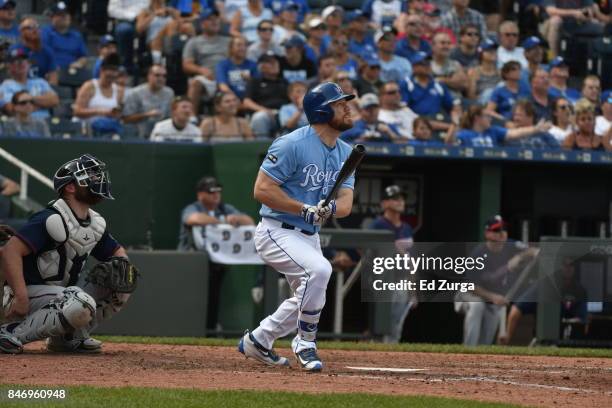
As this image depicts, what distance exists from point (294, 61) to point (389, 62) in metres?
1.46

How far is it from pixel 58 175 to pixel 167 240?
5414 mm

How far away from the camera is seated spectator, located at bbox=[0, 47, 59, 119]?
13.1m

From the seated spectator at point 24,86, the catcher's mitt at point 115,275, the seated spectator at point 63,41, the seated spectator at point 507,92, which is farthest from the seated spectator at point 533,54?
the catcher's mitt at point 115,275

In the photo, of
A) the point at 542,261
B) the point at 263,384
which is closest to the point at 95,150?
the point at 542,261

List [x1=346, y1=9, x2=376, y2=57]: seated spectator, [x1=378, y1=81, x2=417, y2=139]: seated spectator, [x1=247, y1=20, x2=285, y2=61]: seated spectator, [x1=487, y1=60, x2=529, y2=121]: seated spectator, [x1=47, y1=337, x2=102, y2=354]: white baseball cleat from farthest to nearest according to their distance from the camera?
[x1=346, y1=9, x2=376, y2=57]: seated spectator, [x1=487, y1=60, x2=529, y2=121]: seated spectator, [x1=247, y1=20, x2=285, y2=61]: seated spectator, [x1=378, y1=81, x2=417, y2=139]: seated spectator, [x1=47, y1=337, x2=102, y2=354]: white baseball cleat

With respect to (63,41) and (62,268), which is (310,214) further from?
(63,41)

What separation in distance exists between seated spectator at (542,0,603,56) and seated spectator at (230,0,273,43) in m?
4.52

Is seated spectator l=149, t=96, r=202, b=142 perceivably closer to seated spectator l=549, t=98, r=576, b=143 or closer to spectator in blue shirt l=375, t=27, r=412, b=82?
spectator in blue shirt l=375, t=27, r=412, b=82

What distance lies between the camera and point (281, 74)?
1453 centimetres

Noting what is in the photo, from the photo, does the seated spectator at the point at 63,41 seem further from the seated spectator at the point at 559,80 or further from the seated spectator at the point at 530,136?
the seated spectator at the point at 559,80

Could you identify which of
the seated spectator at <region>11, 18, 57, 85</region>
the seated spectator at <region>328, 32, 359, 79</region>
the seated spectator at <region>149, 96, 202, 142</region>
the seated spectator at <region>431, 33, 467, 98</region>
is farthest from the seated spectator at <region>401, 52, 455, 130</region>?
the seated spectator at <region>11, 18, 57, 85</region>

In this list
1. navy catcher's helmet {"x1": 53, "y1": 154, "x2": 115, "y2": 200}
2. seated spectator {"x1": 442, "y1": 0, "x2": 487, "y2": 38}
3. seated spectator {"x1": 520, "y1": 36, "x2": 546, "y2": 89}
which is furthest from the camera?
seated spectator {"x1": 442, "y1": 0, "x2": 487, "y2": 38}

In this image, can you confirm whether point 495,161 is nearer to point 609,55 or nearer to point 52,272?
point 609,55

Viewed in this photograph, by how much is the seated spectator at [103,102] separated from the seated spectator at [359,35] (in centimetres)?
355
